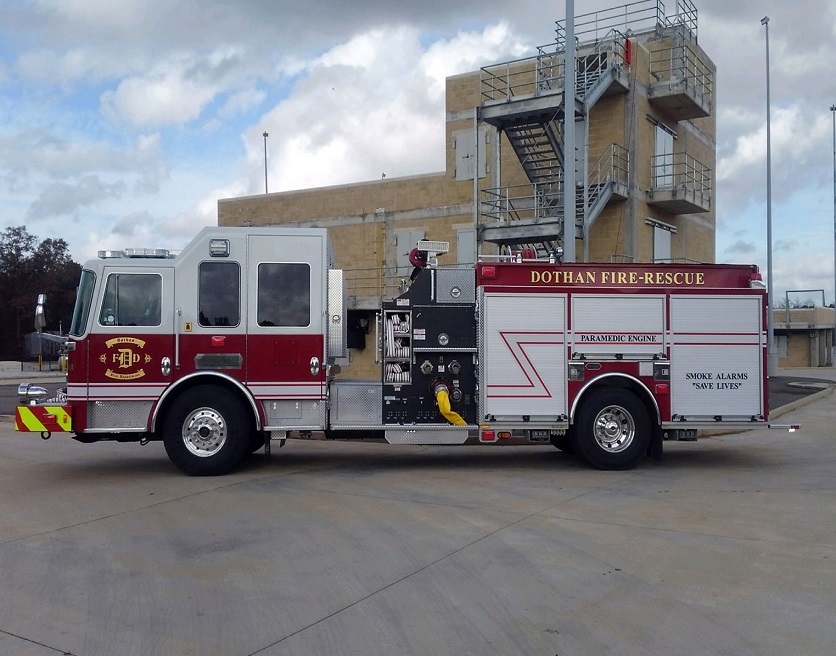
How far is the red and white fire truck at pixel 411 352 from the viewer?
1029 cm

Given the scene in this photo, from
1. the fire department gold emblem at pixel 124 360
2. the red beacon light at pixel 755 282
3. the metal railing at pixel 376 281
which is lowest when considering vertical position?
the fire department gold emblem at pixel 124 360

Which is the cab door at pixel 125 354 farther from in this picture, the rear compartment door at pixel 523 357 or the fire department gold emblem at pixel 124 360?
the rear compartment door at pixel 523 357

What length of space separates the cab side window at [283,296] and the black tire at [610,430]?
3.89 meters

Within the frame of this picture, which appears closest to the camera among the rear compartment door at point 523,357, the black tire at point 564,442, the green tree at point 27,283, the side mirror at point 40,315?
the side mirror at point 40,315

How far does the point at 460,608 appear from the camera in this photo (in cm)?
555

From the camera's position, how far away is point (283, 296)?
10.6 m

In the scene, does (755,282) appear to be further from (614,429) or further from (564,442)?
(564,442)

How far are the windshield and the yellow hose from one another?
15.1 feet

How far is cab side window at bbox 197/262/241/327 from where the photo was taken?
34.2 feet

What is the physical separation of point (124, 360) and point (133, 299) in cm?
79

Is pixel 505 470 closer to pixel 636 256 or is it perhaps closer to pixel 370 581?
Answer: pixel 370 581

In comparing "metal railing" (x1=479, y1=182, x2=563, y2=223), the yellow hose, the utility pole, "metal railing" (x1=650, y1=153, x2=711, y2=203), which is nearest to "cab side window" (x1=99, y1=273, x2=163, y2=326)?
the yellow hose

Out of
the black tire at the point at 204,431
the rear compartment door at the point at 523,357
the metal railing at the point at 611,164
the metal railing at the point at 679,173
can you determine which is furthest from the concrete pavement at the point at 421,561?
the metal railing at the point at 679,173

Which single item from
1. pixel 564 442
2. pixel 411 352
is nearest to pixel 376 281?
pixel 564 442
